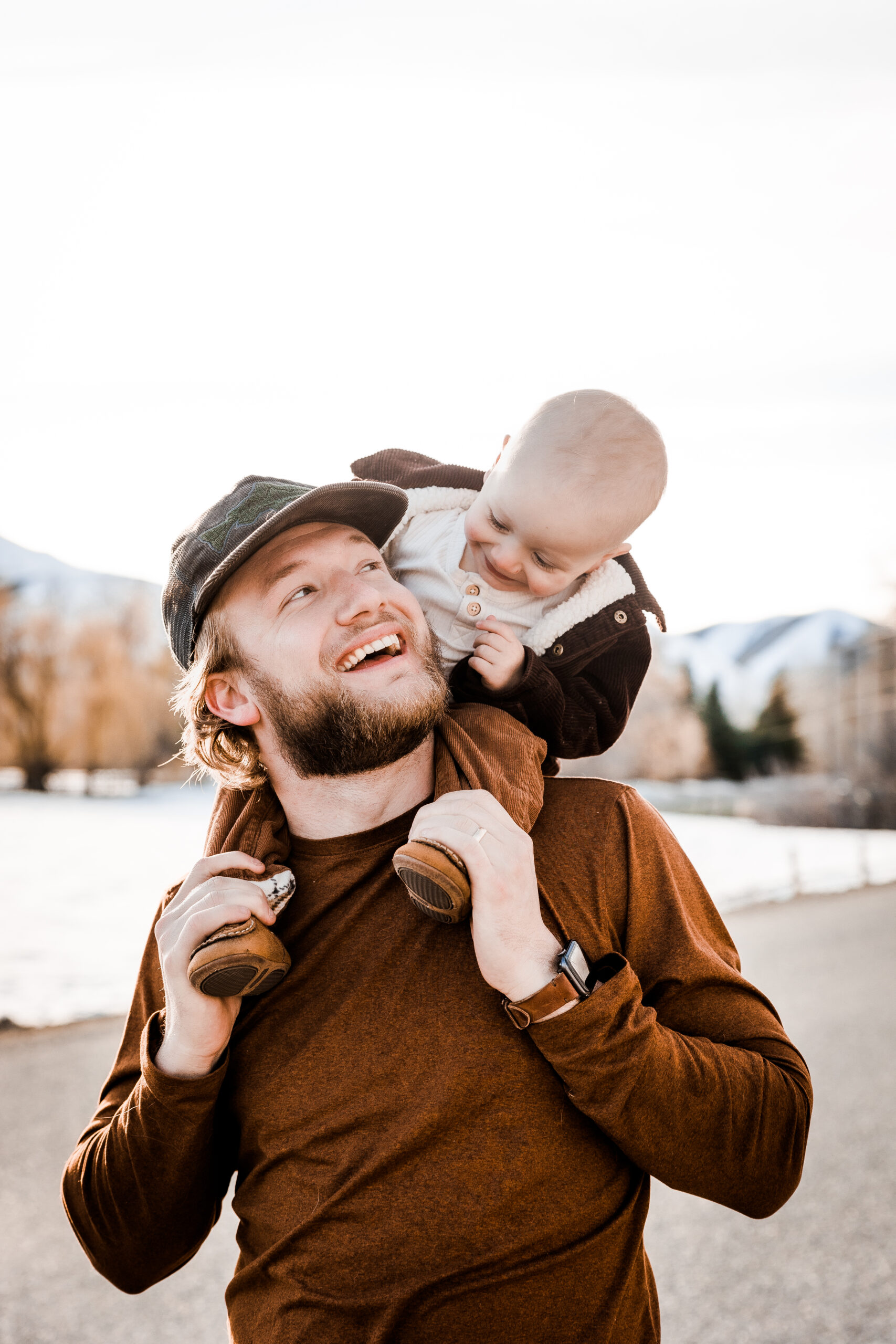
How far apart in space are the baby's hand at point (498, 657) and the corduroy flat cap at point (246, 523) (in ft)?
1.00

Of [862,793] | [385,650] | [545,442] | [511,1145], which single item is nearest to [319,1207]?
[511,1145]

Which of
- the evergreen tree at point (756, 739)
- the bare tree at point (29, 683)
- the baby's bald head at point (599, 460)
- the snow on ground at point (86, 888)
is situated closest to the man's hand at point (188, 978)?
the baby's bald head at point (599, 460)

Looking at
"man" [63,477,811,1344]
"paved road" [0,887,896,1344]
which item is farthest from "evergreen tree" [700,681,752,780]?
"man" [63,477,811,1344]

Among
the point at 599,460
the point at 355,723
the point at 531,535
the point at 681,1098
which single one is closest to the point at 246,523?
the point at 355,723

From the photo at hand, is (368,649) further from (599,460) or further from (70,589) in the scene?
(70,589)

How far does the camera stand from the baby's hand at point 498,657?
6.33 ft

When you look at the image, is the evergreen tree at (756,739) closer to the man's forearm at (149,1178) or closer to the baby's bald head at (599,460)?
the baby's bald head at (599,460)

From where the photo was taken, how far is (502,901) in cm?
145

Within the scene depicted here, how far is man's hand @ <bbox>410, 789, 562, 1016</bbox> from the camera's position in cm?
144

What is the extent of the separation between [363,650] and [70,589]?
13.1 metres

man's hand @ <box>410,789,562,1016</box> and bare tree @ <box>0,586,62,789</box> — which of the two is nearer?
man's hand @ <box>410,789,562,1016</box>

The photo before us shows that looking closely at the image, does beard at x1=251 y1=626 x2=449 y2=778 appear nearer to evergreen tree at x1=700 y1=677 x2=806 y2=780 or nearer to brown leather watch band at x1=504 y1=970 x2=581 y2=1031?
brown leather watch band at x1=504 y1=970 x2=581 y2=1031

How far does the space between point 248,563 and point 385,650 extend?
1.05 feet

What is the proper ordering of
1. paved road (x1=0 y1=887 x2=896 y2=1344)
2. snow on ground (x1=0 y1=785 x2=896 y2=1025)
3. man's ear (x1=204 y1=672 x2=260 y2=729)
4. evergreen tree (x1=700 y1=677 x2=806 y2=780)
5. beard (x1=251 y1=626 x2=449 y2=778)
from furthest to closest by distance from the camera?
evergreen tree (x1=700 y1=677 x2=806 y2=780) → snow on ground (x1=0 y1=785 x2=896 y2=1025) → paved road (x1=0 y1=887 x2=896 y2=1344) → man's ear (x1=204 y1=672 x2=260 y2=729) → beard (x1=251 y1=626 x2=449 y2=778)
